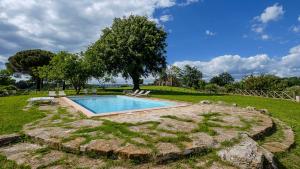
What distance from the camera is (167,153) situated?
378cm

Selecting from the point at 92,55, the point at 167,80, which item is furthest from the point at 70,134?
the point at 167,80

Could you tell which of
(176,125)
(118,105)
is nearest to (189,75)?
(118,105)

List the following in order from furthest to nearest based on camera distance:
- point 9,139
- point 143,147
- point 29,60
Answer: point 29,60 < point 9,139 < point 143,147

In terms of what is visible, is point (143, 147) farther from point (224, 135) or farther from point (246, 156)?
point (224, 135)

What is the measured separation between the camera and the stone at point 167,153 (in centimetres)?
372

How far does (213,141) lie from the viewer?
14.5ft

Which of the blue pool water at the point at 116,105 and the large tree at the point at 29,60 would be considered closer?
the blue pool water at the point at 116,105

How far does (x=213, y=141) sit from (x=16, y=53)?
43469mm

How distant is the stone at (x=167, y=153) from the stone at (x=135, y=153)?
19 centimetres

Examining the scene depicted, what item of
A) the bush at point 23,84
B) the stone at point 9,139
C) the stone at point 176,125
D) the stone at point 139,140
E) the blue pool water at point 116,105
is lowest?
the blue pool water at point 116,105

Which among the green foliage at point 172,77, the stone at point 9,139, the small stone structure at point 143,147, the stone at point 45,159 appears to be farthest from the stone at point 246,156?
the green foliage at point 172,77

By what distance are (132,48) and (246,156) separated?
79.3ft

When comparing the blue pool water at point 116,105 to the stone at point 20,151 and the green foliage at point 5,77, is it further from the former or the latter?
the green foliage at point 5,77

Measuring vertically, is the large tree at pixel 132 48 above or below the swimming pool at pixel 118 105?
above
